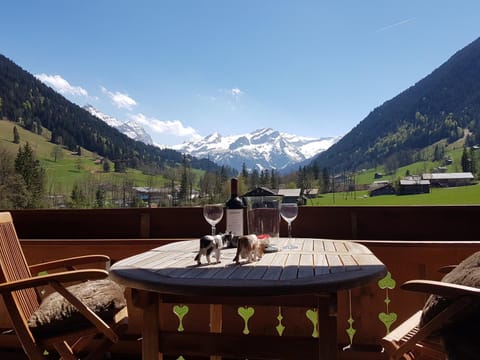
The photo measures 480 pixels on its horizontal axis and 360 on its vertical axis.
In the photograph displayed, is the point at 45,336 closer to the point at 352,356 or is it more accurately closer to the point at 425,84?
the point at 352,356

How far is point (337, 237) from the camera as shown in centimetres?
260

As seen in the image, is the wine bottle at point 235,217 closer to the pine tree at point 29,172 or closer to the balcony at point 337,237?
the balcony at point 337,237

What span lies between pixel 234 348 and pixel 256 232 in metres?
→ 0.53

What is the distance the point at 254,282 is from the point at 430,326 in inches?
25.9

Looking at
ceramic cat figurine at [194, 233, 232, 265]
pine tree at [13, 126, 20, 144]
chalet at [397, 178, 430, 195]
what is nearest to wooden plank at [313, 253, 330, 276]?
ceramic cat figurine at [194, 233, 232, 265]

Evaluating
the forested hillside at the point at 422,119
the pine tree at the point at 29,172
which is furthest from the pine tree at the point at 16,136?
the forested hillside at the point at 422,119

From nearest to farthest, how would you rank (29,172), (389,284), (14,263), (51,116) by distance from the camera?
(14,263), (389,284), (29,172), (51,116)

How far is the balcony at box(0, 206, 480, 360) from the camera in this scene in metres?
2.12

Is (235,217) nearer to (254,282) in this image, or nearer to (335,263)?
(335,263)

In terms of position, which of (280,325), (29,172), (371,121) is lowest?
(280,325)

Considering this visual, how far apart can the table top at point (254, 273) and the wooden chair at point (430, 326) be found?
16 centimetres

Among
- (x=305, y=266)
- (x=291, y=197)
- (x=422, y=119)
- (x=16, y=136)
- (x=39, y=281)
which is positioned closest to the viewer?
(x=305, y=266)

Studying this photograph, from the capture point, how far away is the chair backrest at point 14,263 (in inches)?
69.8

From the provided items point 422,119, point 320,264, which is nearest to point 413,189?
point 320,264
